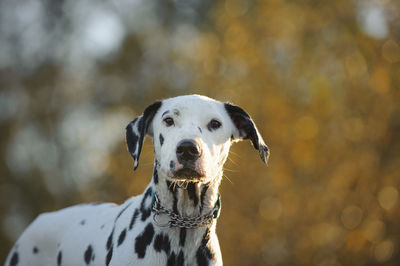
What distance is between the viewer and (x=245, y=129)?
4.91 metres

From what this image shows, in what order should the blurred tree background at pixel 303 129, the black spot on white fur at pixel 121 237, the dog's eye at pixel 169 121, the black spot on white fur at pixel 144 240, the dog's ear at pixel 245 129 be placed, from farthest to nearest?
the blurred tree background at pixel 303 129 < the dog's ear at pixel 245 129 < the black spot on white fur at pixel 121 237 < the dog's eye at pixel 169 121 < the black spot on white fur at pixel 144 240

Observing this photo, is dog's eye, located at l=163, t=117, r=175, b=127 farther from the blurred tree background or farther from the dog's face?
the blurred tree background

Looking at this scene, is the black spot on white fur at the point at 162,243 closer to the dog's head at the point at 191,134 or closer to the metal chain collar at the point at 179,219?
the metal chain collar at the point at 179,219

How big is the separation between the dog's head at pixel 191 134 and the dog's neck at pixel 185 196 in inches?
4.5

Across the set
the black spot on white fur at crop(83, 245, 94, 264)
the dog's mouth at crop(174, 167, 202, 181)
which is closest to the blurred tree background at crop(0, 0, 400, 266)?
the black spot on white fur at crop(83, 245, 94, 264)

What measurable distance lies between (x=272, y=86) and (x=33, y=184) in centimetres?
1211

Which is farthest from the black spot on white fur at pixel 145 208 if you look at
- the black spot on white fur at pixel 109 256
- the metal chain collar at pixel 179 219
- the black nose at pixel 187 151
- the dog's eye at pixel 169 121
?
the black nose at pixel 187 151

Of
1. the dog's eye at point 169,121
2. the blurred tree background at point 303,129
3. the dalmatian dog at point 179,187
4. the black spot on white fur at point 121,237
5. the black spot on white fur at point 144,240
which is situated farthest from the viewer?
the blurred tree background at point 303,129

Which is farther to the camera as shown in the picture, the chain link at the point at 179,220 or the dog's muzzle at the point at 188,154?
the chain link at the point at 179,220

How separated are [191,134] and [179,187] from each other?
55cm

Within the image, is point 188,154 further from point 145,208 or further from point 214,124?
point 145,208

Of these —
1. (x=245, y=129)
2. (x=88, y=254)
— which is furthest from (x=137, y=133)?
(x=88, y=254)

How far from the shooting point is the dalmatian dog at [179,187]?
159 inches

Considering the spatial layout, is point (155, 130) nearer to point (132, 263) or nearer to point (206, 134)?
point (206, 134)
